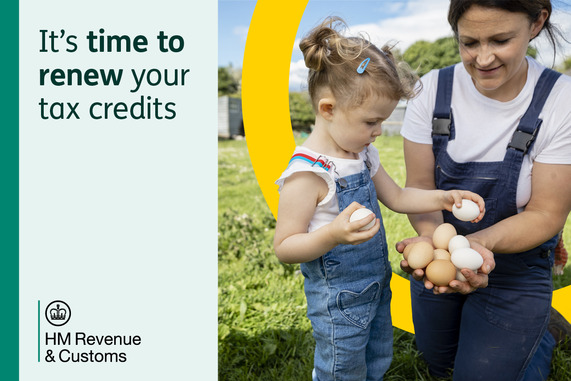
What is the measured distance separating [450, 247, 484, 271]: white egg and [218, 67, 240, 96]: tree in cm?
1431

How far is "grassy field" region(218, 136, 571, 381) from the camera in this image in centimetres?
240

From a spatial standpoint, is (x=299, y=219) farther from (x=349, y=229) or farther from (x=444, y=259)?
(x=444, y=259)

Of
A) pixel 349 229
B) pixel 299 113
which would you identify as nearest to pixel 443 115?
pixel 349 229

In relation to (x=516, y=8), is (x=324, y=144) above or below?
below

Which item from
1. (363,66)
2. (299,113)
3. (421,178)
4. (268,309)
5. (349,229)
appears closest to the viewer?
(349,229)

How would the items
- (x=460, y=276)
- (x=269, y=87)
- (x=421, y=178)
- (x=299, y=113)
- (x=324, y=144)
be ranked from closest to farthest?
(x=324, y=144), (x=460, y=276), (x=421, y=178), (x=269, y=87), (x=299, y=113)

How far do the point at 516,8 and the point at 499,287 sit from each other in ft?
3.38

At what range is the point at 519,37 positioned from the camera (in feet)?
6.06

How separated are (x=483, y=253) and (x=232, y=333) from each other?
4.02ft

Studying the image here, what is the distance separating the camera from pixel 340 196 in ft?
5.35

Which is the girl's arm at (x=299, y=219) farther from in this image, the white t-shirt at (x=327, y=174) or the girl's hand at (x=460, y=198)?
the girl's hand at (x=460, y=198)

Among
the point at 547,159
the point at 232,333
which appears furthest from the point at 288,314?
the point at 547,159

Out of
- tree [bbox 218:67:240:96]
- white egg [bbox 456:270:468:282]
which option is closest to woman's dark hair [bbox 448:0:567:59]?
white egg [bbox 456:270:468:282]

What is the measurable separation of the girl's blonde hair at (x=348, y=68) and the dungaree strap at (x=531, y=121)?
21.4 inches
